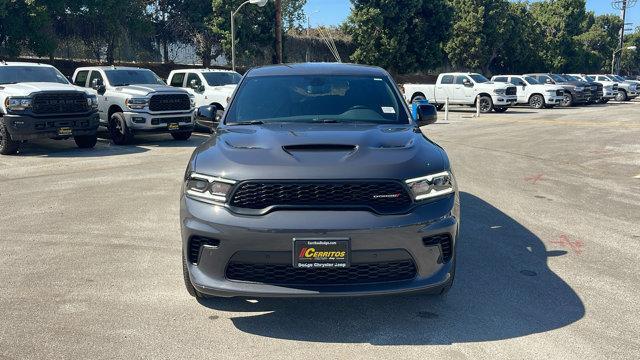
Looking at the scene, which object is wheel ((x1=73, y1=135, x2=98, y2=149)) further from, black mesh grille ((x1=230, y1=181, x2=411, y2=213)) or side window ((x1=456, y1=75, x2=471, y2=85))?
side window ((x1=456, y1=75, x2=471, y2=85))

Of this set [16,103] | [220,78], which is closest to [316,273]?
[16,103]

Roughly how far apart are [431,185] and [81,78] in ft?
47.9

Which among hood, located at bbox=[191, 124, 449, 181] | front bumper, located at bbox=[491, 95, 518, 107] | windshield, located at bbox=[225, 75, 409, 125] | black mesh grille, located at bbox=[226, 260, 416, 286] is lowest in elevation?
black mesh grille, located at bbox=[226, 260, 416, 286]

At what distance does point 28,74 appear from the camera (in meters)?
13.3

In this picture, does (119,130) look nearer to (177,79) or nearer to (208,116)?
(177,79)

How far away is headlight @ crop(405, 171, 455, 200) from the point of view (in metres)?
3.67

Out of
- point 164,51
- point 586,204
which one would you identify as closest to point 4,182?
point 586,204

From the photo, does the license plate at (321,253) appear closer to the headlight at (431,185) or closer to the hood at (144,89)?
the headlight at (431,185)

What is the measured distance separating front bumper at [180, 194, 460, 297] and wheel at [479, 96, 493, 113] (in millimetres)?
24679

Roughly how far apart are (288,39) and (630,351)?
39102mm

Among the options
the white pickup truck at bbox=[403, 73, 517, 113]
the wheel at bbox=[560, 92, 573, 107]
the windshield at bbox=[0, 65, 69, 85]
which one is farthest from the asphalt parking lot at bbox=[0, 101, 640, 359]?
the wheel at bbox=[560, 92, 573, 107]

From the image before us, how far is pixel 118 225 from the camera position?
659 cm

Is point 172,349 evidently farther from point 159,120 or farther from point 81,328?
point 159,120

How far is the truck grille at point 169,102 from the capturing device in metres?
14.2
